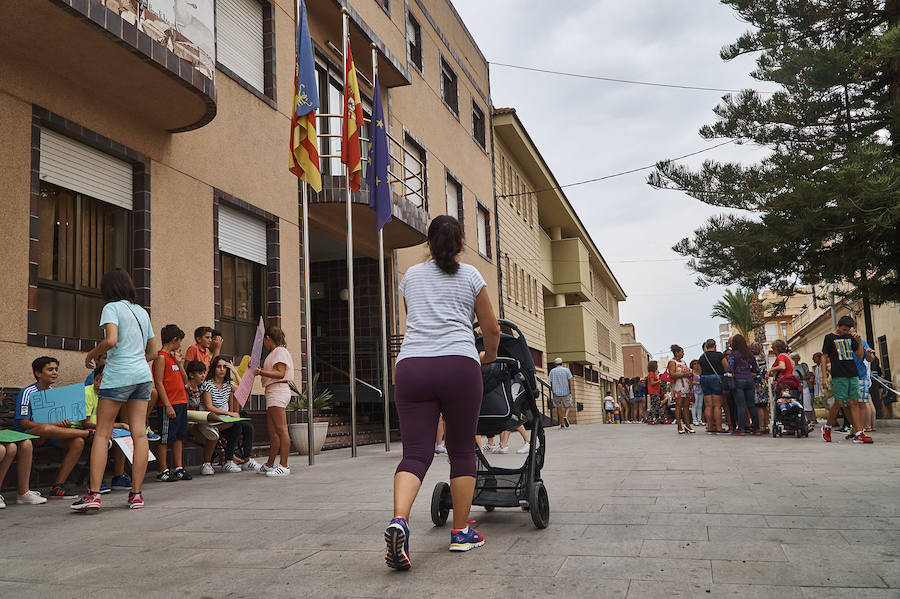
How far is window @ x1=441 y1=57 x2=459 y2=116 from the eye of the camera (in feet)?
80.1

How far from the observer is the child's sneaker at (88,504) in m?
6.08

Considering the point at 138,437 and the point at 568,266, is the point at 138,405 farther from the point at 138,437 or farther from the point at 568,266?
the point at 568,266

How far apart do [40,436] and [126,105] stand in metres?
4.58

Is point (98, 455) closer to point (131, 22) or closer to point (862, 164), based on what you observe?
point (131, 22)

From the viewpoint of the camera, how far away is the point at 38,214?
8602mm

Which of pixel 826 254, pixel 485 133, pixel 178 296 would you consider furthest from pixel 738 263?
pixel 178 296

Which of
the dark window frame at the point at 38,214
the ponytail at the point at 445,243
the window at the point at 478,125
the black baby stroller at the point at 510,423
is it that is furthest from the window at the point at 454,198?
the ponytail at the point at 445,243

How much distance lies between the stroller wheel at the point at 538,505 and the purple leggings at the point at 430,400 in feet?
2.49

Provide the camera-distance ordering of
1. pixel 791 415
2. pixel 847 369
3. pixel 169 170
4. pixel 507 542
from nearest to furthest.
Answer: pixel 507 542, pixel 169 170, pixel 847 369, pixel 791 415

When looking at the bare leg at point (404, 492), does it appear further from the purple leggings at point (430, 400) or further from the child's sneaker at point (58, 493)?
the child's sneaker at point (58, 493)

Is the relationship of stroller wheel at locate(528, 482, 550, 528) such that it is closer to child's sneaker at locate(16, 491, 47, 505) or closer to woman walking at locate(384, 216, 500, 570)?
woman walking at locate(384, 216, 500, 570)

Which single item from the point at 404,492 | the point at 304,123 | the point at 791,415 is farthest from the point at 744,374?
the point at 404,492

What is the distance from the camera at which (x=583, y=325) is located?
3803 cm

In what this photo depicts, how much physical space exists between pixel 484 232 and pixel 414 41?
777cm
